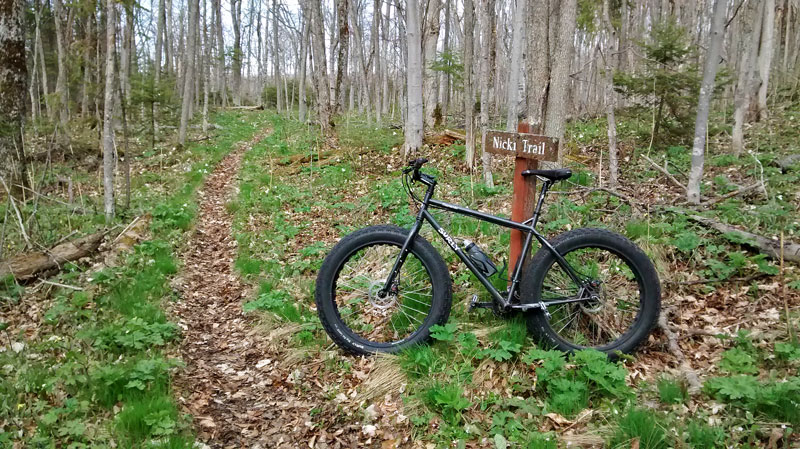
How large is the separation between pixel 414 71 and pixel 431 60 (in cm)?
337

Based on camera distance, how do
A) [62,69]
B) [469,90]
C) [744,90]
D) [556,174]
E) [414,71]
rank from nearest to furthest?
[556,174]
[469,90]
[744,90]
[414,71]
[62,69]

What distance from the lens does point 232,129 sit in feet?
66.9

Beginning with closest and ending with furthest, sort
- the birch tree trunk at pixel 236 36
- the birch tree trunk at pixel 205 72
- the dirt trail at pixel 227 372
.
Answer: the dirt trail at pixel 227 372
the birch tree trunk at pixel 205 72
the birch tree trunk at pixel 236 36

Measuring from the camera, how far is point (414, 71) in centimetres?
977

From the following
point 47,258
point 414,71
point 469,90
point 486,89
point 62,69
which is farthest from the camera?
point 62,69

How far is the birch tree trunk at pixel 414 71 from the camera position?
31.2 feet

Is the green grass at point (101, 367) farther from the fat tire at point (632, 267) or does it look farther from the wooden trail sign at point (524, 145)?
the wooden trail sign at point (524, 145)

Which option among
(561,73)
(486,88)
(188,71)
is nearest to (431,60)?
(486,88)

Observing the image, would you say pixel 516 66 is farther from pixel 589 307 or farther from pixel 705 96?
pixel 589 307

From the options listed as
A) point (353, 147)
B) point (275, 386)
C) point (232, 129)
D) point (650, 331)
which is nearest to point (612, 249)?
point (650, 331)

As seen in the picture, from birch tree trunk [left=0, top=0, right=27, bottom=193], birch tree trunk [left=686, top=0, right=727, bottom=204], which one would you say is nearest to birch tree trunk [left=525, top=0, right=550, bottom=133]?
birch tree trunk [left=686, top=0, right=727, bottom=204]

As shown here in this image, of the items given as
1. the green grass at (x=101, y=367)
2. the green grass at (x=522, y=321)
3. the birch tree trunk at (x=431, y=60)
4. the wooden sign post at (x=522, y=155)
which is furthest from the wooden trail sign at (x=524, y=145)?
the birch tree trunk at (x=431, y=60)

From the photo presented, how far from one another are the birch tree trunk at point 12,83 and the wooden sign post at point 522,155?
299 inches

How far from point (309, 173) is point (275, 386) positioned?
746 cm
